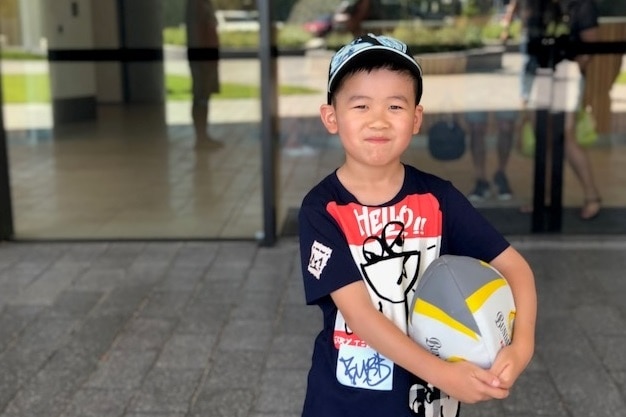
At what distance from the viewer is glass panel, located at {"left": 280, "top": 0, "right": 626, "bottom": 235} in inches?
243

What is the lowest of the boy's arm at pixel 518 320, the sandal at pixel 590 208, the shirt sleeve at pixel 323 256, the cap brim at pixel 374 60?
the sandal at pixel 590 208

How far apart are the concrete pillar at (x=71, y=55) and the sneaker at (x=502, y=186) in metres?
3.08

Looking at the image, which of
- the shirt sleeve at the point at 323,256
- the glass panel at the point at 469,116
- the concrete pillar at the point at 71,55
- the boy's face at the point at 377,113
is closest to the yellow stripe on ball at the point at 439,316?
the shirt sleeve at the point at 323,256

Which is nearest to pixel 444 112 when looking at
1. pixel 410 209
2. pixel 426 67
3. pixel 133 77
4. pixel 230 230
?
pixel 426 67

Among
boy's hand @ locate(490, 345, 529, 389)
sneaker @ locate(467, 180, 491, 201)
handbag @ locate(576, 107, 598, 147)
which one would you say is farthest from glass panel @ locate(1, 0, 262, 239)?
boy's hand @ locate(490, 345, 529, 389)

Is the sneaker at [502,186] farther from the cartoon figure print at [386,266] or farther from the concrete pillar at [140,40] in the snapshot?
the cartoon figure print at [386,266]

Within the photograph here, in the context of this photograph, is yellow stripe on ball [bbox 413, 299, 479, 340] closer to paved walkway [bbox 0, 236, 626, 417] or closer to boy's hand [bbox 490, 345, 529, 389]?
boy's hand [bbox 490, 345, 529, 389]

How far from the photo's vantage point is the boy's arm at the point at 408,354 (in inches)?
68.7

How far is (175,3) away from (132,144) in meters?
1.13

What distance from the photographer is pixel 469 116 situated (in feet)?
20.7

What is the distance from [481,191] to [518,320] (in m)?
4.57

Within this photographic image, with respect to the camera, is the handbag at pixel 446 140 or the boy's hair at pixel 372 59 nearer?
the boy's hair at pixel 372 59

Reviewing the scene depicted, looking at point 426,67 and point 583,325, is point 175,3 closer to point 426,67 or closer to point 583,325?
point 426,67

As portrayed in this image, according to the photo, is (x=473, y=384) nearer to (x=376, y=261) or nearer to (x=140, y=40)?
(x=376, y=261)
